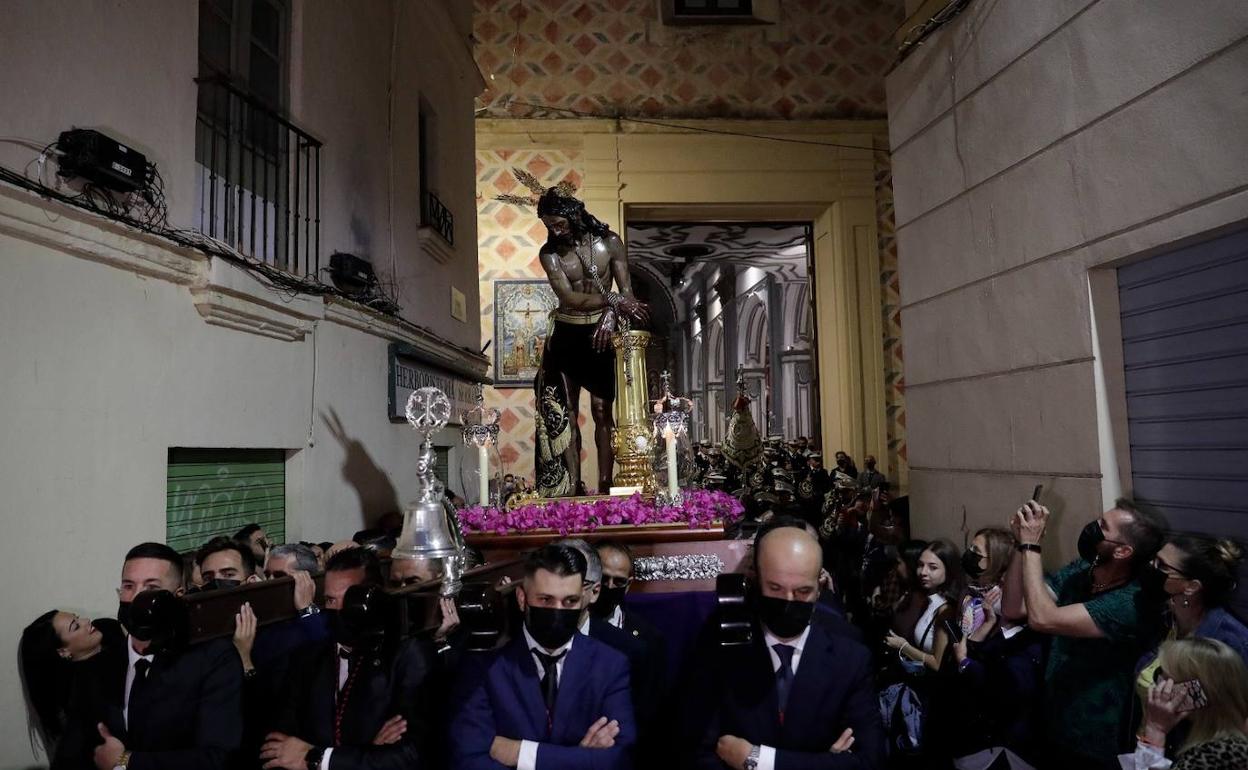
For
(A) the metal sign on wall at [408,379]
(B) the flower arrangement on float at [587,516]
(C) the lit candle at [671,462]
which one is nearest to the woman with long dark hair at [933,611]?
(B) the flower arrangement on float at [587,516]

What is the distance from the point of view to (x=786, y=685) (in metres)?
2.44

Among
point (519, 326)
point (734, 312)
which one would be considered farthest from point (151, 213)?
point (734, 312)

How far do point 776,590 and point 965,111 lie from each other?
4.19 meters

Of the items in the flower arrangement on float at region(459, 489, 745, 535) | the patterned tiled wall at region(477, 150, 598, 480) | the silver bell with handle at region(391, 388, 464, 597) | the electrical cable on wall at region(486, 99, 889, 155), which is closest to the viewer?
the silver bell with handle at region(391, 388, 464, 597)

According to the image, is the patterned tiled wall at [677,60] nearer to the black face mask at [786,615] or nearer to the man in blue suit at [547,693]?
the man in blue suit at [547,693]

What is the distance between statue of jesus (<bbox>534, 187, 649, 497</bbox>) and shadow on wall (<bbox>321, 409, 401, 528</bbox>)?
1467 mm

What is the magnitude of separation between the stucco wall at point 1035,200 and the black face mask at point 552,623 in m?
3.02

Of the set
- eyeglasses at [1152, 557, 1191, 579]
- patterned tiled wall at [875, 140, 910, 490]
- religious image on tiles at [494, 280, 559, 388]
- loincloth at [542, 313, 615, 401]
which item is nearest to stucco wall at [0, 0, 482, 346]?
religious image on tiles at [494, 280, 559, 388]

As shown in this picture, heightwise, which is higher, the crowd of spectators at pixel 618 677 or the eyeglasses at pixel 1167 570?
the eyeglasses at pixel 1167 570

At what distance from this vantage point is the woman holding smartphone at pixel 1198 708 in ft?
7.29

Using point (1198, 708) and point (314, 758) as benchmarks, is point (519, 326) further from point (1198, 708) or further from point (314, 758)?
point (1198, 708)

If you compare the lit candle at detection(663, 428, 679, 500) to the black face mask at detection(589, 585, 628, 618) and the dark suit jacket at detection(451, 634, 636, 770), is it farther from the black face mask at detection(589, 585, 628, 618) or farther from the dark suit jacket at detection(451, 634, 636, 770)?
the dark suit jacket at detection(451, 634, 636, 770)

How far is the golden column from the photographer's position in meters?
5.50

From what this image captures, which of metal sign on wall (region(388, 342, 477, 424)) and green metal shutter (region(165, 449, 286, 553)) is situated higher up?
metal sign on wall (region(388, 342, 477, 424))
